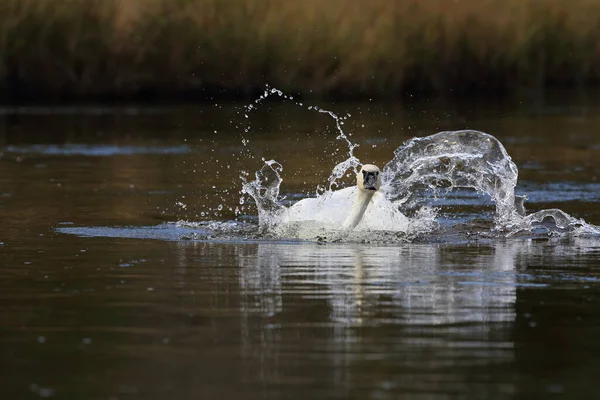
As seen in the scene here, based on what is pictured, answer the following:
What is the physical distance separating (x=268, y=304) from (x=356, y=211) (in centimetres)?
419

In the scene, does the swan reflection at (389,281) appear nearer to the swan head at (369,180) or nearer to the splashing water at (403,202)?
the splashing water at (403,202)

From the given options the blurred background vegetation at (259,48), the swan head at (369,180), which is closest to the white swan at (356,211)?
the swan head at (369,180)

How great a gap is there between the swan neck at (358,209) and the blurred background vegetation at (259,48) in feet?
60.2

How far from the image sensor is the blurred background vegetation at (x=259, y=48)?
105ft

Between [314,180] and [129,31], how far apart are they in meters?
13.9

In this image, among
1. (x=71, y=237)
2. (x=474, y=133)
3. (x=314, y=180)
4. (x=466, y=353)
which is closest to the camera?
(x=466, y=353)

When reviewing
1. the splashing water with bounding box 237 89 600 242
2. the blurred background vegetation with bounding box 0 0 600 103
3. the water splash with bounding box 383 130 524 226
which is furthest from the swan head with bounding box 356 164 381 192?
the blurred background vegetation with bounding box 0 0 600 103

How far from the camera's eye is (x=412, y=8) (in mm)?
33500

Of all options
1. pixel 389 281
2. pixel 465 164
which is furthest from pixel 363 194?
pixel 389 281

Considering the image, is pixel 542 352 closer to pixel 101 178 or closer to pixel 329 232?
pixel 329 232

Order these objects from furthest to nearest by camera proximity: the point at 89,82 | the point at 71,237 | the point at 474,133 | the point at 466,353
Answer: the point at 89,82, the point at 474,133, the point at 71,237, the point at 466,353

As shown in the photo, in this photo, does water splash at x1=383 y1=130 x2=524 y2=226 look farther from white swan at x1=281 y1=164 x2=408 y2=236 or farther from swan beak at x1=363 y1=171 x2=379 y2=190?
swan beak at x1=363 y1=171 x2=379 y2=190

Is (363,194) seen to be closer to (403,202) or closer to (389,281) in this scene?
(403,202)

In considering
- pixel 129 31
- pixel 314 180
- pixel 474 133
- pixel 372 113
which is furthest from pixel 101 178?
pixel 129 31
